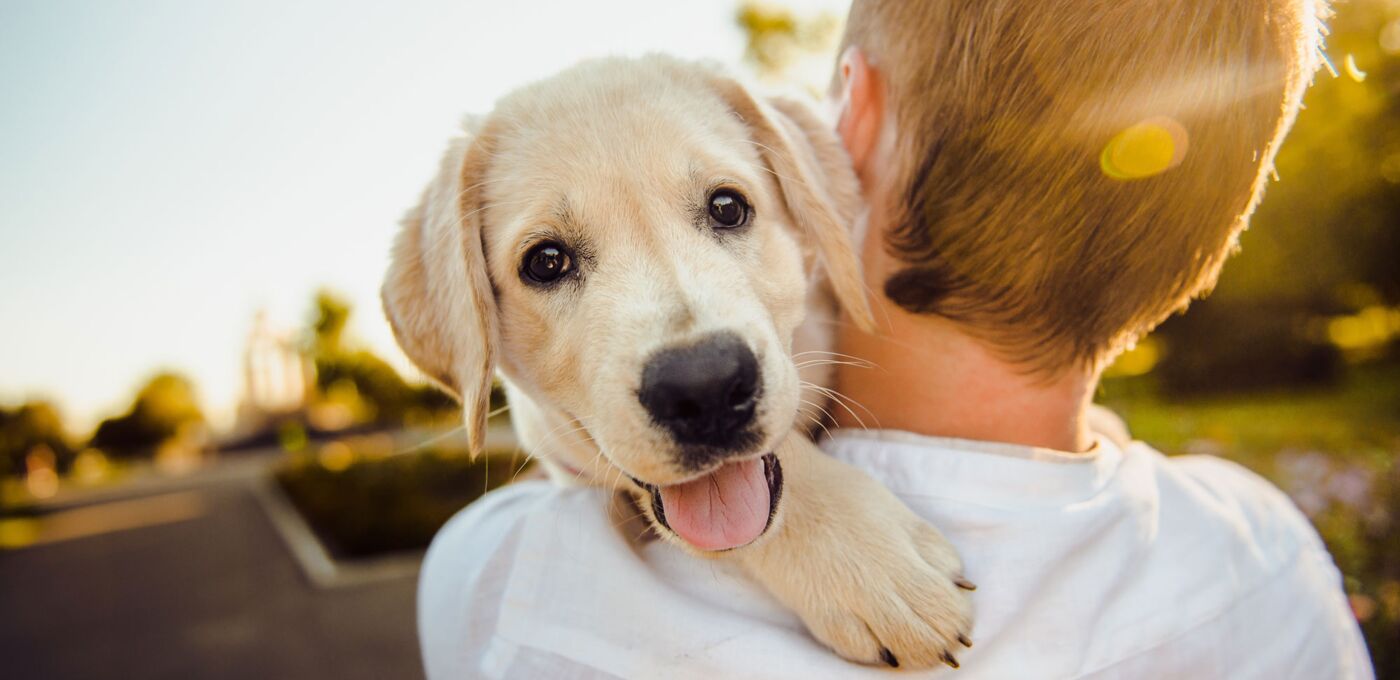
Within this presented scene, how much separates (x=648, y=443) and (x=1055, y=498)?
0.91m

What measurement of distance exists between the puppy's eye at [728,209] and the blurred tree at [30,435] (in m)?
34.1

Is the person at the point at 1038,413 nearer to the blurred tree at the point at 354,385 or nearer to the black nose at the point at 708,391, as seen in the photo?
the black nose at the point at 708,391

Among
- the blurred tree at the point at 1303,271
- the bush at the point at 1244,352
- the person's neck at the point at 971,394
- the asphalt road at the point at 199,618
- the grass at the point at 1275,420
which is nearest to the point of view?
the person's neck at the point at 971,394

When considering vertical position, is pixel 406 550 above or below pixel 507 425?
above

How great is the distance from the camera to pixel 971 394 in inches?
84.7

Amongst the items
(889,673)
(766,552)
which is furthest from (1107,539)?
(766,552)

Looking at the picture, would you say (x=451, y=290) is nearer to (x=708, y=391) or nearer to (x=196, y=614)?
(x=708, y=391)

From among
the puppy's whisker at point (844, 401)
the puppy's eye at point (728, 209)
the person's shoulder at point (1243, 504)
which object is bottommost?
the person's shoulder at point (1243, 504)

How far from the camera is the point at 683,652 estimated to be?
172 centimetres

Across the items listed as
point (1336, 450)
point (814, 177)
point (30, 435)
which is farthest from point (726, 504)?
point (30, 435)

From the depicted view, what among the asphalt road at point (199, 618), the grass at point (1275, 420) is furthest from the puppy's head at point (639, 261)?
the asphalt road at point (199, 618)

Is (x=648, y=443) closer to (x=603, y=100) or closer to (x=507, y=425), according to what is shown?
(x=603, y=100)

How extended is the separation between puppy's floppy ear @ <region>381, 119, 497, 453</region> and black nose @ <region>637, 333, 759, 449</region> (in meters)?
0.73

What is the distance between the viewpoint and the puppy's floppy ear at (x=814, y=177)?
232 cm
